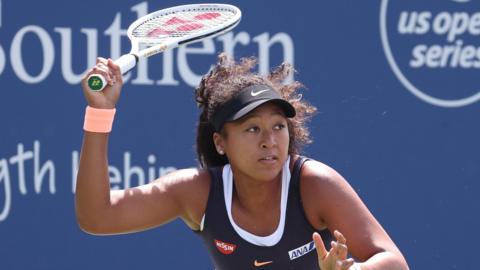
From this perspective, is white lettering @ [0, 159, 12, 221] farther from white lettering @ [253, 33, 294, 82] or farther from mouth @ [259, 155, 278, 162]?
mouth @ [259, 155, 278, 162]

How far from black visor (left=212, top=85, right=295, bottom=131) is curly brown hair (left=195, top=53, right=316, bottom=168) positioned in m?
0.04

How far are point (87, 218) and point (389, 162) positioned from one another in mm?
2155

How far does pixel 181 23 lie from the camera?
3.79m

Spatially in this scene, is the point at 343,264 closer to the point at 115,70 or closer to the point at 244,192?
the point at 244,192

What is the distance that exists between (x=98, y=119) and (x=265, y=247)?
2.27 ft

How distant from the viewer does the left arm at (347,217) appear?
312cm

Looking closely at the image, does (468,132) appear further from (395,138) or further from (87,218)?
(87,218)

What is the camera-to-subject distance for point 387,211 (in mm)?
5035

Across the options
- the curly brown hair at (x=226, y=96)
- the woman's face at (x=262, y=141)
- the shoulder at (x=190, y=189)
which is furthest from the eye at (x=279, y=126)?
the shoulder at (x=190, y=189)

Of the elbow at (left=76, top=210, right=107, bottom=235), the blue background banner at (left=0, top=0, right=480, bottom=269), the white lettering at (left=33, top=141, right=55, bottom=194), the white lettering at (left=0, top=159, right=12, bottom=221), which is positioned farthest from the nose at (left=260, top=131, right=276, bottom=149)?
the white lettering at (left=0, top=159, right=12, bottom=221)

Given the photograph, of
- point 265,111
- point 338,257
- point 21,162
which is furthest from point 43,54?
point 338,257

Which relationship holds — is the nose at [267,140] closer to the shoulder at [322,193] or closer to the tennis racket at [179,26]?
the shoulder at [322,193]

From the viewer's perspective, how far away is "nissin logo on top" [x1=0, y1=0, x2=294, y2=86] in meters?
4.77

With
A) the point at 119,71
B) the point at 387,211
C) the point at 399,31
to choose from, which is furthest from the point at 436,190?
the point at 119,71
